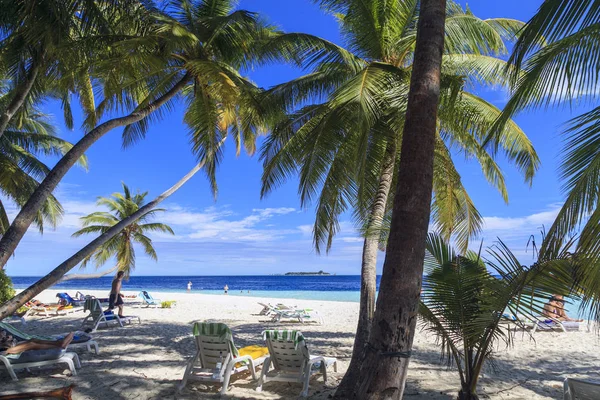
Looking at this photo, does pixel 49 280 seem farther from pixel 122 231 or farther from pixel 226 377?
pixel 122 231

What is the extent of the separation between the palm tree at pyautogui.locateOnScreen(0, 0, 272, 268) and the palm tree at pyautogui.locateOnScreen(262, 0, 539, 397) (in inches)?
34.2

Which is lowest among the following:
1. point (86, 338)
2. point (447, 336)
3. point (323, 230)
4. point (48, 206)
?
point (86, 338)

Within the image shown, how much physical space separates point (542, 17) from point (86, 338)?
8342 millimetres

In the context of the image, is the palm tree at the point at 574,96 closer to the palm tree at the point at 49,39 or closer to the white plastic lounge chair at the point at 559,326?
the palm tree at the point at 49,39

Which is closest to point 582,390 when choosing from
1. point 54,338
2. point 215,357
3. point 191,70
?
point 215,357

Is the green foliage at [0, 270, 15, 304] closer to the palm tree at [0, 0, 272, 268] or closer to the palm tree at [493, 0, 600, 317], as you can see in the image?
the palm tree at [0, 0, 272, 268]

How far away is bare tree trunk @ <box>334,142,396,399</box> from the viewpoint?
5.59 metres

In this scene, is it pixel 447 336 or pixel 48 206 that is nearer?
pixel 447 336

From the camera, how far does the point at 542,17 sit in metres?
3.74

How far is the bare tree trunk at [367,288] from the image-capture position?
18.3ft

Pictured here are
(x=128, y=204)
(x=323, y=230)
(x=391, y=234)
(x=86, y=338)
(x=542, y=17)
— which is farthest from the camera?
(x=128, y=204)

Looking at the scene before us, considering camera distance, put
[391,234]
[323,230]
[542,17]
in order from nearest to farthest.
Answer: [391,234] < [542,17] < [323,230]

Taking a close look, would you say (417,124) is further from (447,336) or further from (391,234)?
(447,336)

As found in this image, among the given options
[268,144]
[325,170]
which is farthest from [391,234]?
[268,144]
